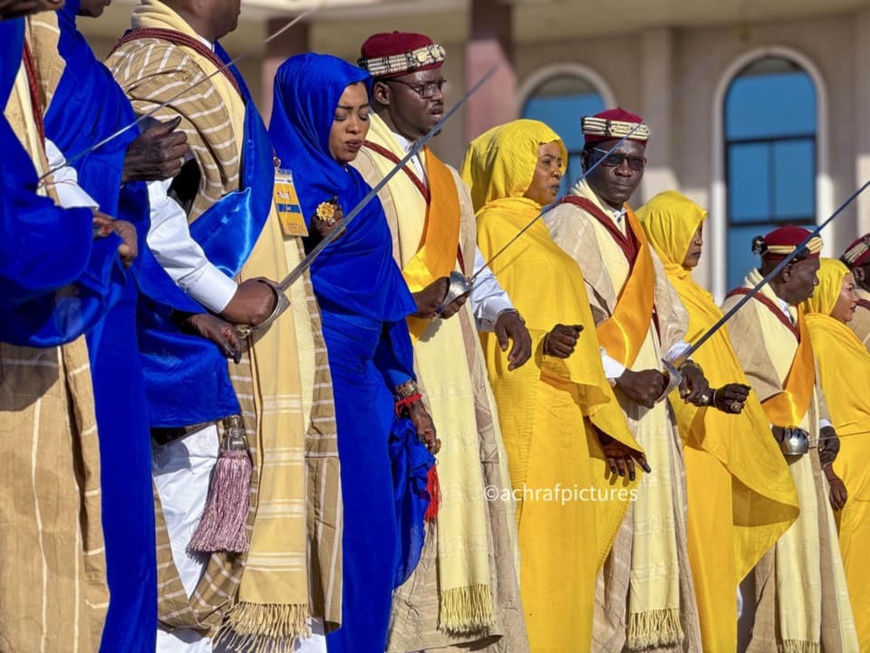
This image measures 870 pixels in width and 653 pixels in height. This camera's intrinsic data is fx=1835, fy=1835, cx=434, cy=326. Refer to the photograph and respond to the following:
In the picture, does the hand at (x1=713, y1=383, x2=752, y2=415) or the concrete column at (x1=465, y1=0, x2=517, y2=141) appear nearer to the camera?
the hand at (x1=713, y1=383, x2=752, y2=415)

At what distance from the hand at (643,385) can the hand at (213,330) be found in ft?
10.1

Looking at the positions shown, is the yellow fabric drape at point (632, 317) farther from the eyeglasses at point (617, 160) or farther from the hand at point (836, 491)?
the hand at point (836, 491)

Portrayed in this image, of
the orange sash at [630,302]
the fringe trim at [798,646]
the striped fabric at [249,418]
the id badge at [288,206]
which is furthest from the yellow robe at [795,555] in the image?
the striped fabric at [249,418]

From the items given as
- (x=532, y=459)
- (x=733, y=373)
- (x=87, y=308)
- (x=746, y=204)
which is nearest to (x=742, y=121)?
(x=746, y=204)

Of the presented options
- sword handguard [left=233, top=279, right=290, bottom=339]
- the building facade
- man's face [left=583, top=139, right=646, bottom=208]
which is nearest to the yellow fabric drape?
man's face [left=583, top=139, right=646, bottom=208]

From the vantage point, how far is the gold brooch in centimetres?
525

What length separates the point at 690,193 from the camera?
16594mm

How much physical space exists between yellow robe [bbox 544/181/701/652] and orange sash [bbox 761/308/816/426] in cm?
123

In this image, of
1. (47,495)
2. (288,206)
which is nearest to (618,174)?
(288,206)

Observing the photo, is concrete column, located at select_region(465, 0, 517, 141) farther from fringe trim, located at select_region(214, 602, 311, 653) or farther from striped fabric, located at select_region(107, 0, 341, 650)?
fringe trim, located at select_region(214, 602, 311, 653)

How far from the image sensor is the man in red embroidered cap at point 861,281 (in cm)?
1045

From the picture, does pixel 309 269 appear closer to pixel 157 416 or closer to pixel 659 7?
pixel 157 416

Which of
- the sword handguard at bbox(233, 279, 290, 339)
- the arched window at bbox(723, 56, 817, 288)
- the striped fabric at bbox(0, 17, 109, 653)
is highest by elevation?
the arched window at bbox(723, 56, 817, 288)

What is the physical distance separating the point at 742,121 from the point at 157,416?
41.5 ft
